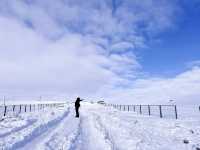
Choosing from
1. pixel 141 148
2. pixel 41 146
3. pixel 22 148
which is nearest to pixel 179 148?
pixel 141 148

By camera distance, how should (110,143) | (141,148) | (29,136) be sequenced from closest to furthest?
(141,148)
(110,143)
(29,136)

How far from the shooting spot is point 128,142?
1055 cm

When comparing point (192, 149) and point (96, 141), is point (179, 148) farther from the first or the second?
point (96, 141)

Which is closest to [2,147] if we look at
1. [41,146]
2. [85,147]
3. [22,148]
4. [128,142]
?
[22,148]

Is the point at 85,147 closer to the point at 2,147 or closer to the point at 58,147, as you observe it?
the point at 58,147

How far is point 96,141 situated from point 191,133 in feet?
19.4

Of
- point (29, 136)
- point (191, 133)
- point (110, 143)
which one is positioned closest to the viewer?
point (110, 143)

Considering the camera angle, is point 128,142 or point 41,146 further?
point 128,142

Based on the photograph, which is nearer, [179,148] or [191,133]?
[179,148]

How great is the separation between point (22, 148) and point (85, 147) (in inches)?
96.5

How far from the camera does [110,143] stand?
10117 millimetres

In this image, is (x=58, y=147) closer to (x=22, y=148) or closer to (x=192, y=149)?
(x=22, y=148)

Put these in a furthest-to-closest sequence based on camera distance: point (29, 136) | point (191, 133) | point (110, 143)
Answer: point (191, 133) → point (29, 136) → point (110, 143)

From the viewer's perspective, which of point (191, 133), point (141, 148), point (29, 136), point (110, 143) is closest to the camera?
point (141, 148)
